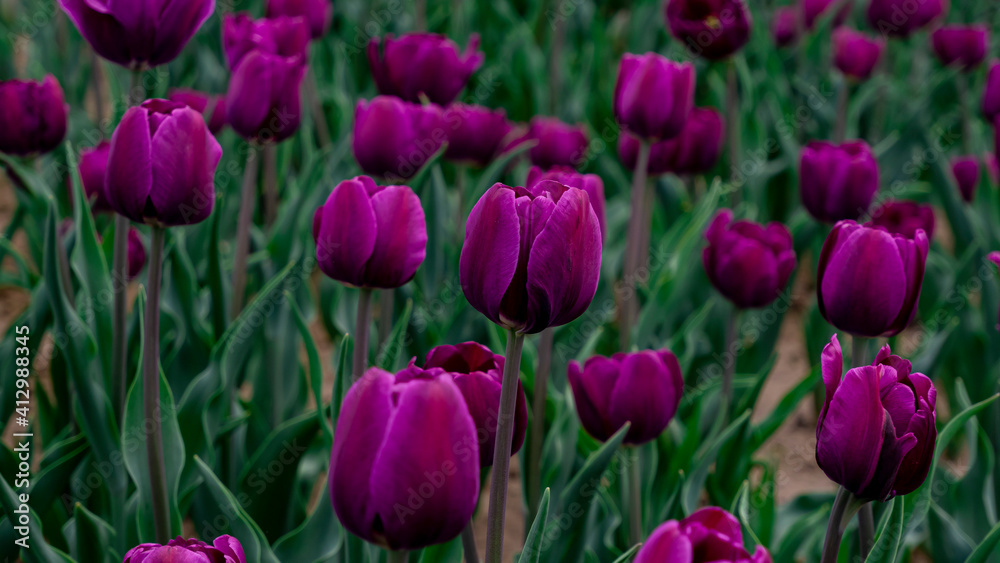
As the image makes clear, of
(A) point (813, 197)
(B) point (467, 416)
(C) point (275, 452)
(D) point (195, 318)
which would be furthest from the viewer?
(A) point (813, 197)

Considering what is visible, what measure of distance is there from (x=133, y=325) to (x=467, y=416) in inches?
37.7

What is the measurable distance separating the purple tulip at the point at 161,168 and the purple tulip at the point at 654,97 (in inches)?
30.6

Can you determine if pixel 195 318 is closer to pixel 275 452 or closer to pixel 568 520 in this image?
pixel 275 452

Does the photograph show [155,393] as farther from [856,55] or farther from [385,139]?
[856,55]

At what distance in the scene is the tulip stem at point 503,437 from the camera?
2.48ft

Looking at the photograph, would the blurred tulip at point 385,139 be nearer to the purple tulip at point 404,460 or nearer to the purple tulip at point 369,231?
the purple tulip at point 369,231

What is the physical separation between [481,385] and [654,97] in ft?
2.80

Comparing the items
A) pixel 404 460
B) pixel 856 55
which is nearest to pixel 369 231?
pixel 404 460

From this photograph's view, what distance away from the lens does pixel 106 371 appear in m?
1.35

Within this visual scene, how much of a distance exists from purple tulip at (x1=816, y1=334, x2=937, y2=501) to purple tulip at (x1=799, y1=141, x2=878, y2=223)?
0.86 meters

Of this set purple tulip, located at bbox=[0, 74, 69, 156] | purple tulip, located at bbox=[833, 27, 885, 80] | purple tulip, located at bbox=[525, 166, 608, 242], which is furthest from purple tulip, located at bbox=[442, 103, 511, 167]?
purple tulip, located at bbox=[833, 27, 885, 80]

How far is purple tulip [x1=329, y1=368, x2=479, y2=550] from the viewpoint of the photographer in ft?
1.94

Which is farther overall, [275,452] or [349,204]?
[275,452]

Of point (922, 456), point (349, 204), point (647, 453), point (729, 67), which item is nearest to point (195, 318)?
point (349, 204)
